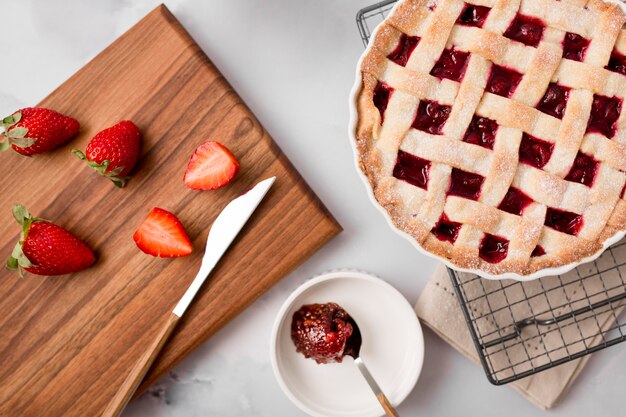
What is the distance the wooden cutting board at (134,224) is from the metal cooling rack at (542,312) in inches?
14.5

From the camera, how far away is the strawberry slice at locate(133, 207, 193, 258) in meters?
1.40

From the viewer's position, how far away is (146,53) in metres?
1.47

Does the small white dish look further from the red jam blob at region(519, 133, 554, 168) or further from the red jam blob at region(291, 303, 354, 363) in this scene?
the red jam blob at region(519, 133, 554, 168)

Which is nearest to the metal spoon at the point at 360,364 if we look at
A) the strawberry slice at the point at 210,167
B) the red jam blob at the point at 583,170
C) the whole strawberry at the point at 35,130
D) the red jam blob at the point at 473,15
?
the strawberry slice at the point at 210,167

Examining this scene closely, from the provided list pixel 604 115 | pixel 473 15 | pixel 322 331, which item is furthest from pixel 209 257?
pixel 604 115

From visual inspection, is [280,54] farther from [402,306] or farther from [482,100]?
[402,306]

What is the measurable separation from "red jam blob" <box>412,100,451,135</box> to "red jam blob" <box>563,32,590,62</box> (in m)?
0.25

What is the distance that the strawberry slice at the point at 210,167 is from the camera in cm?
139

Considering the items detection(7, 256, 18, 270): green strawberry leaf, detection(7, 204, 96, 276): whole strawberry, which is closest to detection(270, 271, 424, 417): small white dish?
detection(7, 204, 96, 276): whole strawberry

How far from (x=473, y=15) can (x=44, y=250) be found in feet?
3.33

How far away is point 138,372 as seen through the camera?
1.42 meters

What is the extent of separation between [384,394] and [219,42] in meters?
0.90

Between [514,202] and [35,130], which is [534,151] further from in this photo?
[35,130]

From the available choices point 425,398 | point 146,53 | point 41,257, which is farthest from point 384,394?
point 146,53
